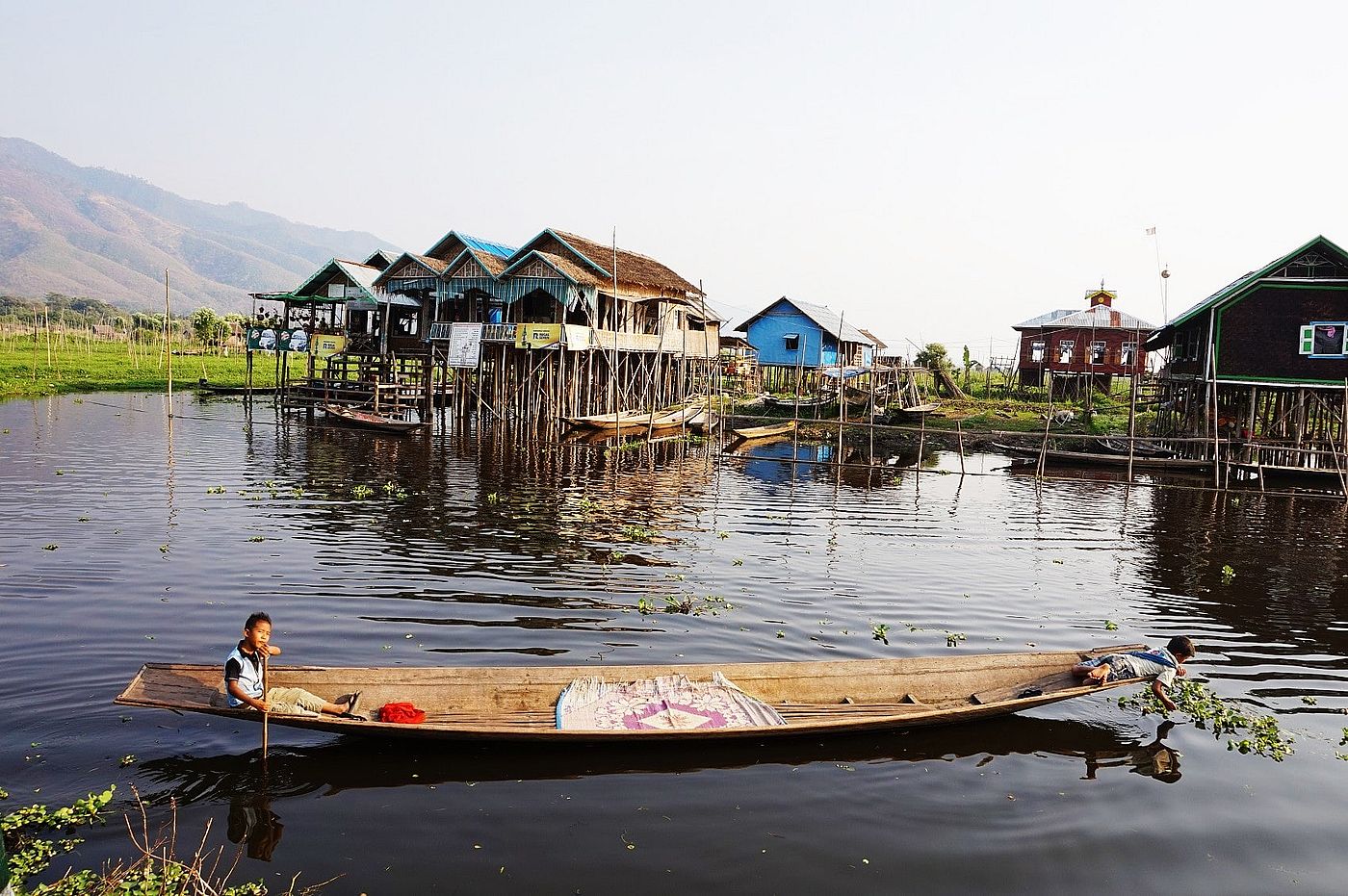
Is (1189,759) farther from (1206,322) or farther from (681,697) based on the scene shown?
(1206,322)

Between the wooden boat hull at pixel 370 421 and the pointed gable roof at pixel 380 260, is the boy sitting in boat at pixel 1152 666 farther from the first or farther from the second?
the pointed gable roof at pixel 380 260

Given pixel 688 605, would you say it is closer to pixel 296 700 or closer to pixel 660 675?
pixel 660 675

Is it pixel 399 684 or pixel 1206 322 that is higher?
pixel 1206 322

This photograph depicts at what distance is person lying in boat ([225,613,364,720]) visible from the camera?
7.27m

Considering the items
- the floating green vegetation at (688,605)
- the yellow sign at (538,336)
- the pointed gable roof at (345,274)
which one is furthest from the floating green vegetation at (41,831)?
the pointed gable roof at (345,274)

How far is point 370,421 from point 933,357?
30.7 m

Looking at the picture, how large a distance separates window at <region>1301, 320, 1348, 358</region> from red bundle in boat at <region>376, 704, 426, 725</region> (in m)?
26.3

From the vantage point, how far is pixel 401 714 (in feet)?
25.1

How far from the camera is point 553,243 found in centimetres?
3325

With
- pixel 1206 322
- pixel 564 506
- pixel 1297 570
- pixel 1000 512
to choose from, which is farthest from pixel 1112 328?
pixel 564 506

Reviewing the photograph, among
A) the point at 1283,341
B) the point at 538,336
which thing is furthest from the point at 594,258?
the point at 1283,341

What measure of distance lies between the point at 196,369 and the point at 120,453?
31708mm

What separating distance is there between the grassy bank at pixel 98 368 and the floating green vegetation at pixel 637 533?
32.1 m

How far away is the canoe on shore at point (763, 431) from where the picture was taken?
35000 millimetres
